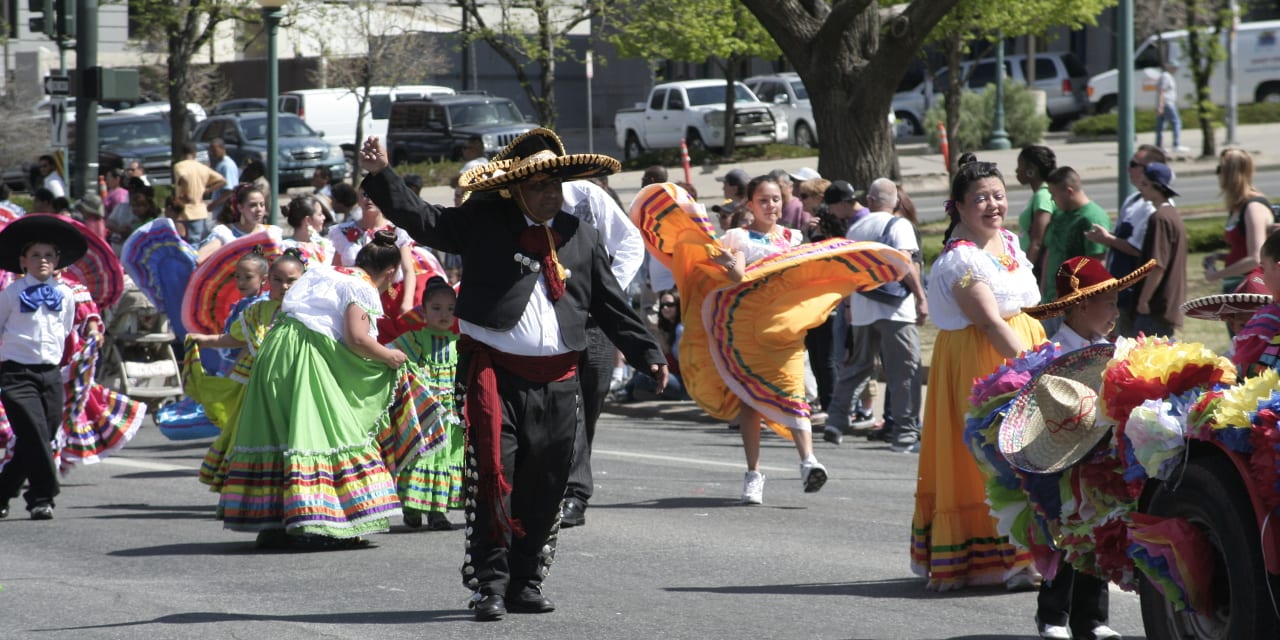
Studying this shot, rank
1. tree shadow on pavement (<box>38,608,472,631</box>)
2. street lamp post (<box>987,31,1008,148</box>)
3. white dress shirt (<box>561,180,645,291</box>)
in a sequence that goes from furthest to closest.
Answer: street lamp post (<box>987,31,1008,148</box>) < white dress shirt (<box>561,180,645,291</box>) < tree shadow on pavement (<box>38,608,472,631</box>)

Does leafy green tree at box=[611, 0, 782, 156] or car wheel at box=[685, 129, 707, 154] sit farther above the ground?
leafy green tree at box=[611, 0, 782, 156]

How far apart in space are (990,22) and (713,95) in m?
7.74

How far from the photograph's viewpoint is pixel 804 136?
3900 centimetres

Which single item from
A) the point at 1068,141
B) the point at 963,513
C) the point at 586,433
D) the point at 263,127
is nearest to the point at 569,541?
the point at 586,433

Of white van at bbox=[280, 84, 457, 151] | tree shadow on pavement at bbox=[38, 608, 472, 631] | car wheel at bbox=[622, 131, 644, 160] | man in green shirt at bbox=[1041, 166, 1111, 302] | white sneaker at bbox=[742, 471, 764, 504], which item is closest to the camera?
tree shadow on pavement at bbox=[38, 608, 472, 631]

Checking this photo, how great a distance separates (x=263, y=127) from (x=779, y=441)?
79.2ft

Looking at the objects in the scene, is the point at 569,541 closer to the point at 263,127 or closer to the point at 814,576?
the point at 814,576

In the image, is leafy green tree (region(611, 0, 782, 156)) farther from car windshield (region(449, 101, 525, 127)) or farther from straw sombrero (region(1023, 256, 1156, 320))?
straw sombrero (region(1023, 256, 1156, 320))

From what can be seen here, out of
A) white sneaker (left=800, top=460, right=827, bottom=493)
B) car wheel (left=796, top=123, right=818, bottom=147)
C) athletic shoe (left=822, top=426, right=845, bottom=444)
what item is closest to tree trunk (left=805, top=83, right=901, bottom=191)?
athletic shoe (left=822, top=426, right=845, bottom=444)

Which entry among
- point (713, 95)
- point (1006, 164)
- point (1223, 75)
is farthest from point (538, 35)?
point (1223, 75)

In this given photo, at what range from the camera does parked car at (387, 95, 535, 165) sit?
36.2 m

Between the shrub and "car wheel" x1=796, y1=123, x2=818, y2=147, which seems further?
"car wheel" x1=796, y1=123, x2=818, y2=147

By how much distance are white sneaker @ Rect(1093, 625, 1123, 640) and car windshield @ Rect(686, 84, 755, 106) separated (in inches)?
1301

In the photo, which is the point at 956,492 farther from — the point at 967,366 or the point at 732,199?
the point at 732,199
